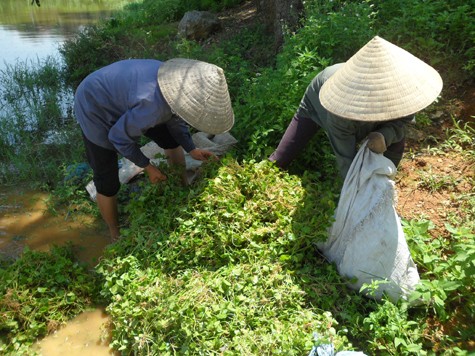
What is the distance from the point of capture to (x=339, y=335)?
2.60m

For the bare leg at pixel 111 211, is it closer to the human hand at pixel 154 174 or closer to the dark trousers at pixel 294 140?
the human hand at pixel 154 174

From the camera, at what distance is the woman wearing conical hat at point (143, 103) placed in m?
2.92

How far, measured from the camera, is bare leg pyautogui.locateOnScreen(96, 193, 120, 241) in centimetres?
364

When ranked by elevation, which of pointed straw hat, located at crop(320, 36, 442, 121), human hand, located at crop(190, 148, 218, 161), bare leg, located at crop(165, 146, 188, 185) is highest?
pointed straw hat, located at crop(320, 36, 442, 121)

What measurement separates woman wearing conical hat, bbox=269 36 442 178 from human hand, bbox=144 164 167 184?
1345 mm

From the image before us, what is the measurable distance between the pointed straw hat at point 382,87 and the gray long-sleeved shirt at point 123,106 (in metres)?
1.17

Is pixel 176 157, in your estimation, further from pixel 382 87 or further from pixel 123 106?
pixel 382 87

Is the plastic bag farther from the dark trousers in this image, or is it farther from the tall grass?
the tall grass

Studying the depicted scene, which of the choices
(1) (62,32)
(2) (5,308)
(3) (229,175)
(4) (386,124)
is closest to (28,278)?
(2) (5,308)

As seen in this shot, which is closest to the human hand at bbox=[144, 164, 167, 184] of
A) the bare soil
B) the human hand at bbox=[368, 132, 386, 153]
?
the human hand at bbox=[368, 132, 386, 153]

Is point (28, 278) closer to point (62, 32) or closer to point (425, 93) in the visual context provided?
point (425, 93)

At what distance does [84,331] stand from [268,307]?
1.37 meters

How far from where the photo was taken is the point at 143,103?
2902 mm

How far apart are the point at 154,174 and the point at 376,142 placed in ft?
5.49
